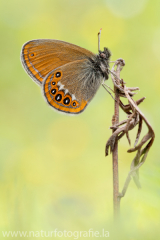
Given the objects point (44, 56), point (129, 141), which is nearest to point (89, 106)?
point (44, 56)

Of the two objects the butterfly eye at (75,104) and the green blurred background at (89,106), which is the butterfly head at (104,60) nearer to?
the butterfly eye at (75,104)

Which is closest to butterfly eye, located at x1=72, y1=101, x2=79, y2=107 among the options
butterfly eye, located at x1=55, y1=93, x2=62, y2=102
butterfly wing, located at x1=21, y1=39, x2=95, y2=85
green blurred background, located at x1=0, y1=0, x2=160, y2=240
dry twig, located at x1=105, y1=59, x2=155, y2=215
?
butterfly eye, located at x1=55, y1=93, x2=62, y2=102

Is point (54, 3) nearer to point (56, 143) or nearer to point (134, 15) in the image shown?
point (134, 15)

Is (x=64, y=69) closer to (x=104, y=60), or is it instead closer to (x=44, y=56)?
(x=44, y=56)

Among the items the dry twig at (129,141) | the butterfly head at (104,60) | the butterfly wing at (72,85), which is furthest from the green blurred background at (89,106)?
the butterfly head at (104,60)

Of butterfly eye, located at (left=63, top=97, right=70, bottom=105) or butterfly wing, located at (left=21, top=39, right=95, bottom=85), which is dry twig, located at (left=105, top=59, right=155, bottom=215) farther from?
butterfly wing, located at (left=21, top=39, right=95, bottom=85)

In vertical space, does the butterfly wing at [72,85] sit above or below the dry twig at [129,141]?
above

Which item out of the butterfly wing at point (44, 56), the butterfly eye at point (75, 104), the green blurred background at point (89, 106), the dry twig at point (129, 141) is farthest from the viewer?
the green blurred background at point (89, 106)
